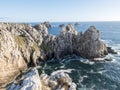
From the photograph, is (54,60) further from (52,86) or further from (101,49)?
(52,86)

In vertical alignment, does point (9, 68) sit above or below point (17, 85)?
below

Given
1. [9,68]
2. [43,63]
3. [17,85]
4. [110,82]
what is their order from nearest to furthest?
[17,85]
[110,82]
[9,68]
[43,63]

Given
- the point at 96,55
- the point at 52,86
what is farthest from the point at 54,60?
the point at 52,86

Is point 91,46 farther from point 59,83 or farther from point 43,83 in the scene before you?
point 43,83

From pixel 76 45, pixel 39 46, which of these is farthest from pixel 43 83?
pixel 76 45

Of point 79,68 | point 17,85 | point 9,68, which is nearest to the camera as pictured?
point 17,85

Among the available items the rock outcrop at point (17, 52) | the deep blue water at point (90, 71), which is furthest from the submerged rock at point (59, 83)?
the rock outcrop at point (17, 52)

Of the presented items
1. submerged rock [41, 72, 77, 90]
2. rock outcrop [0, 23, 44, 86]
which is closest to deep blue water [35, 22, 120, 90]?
rock outcrop [0, 23, 44, 86]

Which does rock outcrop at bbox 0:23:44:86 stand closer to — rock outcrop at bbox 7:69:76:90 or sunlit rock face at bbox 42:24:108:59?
sunlit rock face at bbox 42:24:108:59

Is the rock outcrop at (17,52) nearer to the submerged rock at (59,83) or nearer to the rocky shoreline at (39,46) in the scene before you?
the rocky shoreline at (39,46)
